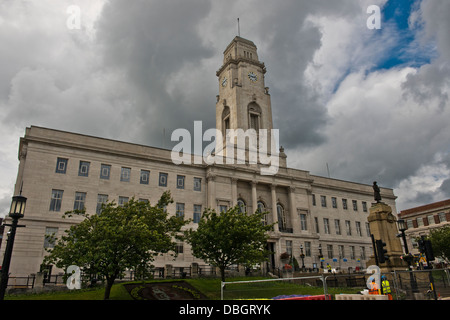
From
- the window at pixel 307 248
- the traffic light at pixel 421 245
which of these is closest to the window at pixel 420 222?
the window at pixel 307 248

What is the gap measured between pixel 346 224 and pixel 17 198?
185 ft

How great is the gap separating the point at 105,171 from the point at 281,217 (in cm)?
2750

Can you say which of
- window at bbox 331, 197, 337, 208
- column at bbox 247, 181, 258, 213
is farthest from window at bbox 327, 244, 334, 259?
column at bbox 247, 181, 258, 213

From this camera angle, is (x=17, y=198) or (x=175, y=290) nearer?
(x=17, y=198)

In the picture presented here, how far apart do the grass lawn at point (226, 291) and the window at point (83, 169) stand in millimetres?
16228

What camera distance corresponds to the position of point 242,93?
195 feet

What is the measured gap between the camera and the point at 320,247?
52.5m

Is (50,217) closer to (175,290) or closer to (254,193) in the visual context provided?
(175,290)

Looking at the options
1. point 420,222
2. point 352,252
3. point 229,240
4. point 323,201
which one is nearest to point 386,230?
point 229,240

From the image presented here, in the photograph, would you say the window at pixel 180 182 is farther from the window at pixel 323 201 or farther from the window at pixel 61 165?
the window at pixel 323 201

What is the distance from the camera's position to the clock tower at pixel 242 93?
58.2 meters

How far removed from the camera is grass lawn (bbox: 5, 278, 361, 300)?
12305 millimetres
